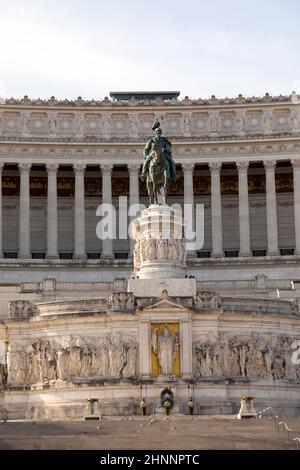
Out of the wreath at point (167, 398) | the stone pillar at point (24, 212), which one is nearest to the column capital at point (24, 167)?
the stone pillar at point (24, 212)

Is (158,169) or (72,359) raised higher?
(158,169)

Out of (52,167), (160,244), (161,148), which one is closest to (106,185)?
(52,167)

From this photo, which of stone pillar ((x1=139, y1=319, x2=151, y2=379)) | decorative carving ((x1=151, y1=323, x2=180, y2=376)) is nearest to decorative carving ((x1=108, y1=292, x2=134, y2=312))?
stone pillar ((x1=139, y1=319, x2=151, y2=379))

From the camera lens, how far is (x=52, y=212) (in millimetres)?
86688

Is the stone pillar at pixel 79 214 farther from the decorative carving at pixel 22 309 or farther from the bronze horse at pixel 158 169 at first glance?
the decorative carving at pixel 22 309

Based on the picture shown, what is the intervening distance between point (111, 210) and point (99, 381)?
3744 cm

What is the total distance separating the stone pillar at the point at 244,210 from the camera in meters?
85.1

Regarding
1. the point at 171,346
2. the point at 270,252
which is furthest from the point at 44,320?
the point at 270,252

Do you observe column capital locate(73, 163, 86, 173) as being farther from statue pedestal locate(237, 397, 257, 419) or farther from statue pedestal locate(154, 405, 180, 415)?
statue pedestal locate(237, 397, 257, 419)

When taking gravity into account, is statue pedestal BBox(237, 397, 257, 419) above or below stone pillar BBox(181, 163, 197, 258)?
below

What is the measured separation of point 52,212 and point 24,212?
81.4 inches

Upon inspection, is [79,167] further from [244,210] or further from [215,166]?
[244,210]

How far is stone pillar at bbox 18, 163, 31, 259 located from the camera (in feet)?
279

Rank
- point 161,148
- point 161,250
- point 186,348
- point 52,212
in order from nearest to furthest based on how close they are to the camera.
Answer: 1. point 186,348
2. point 161,250
3. point 161,148
4. point 52,212
